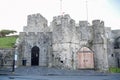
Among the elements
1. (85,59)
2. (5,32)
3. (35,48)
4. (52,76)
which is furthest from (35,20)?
(52,76)

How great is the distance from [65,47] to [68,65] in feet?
8.44

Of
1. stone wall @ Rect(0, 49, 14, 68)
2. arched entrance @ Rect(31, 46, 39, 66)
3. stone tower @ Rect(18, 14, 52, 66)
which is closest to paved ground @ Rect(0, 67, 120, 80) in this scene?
stone wall @ Rect(0, 49, 14, 68)

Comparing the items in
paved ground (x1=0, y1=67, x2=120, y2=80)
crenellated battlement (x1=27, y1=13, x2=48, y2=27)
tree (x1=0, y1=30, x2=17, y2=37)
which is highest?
crenellated battlement (x1=27, y1=13, x2=48, y2=27)

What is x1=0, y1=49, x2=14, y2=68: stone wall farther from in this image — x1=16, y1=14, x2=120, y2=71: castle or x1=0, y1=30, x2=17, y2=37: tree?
x1=0, y1=30, x2=17, y2=37: tree

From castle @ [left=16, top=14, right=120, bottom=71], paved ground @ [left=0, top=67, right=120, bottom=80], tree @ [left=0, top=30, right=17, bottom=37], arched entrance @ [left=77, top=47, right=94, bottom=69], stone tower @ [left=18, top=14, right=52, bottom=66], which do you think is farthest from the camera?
tree @ [left=0, top=30, right=17, bottom=37]

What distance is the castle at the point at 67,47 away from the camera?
30812mm

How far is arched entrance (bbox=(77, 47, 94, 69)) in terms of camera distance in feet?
104

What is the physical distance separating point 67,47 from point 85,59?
342cm

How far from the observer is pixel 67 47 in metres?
30.7

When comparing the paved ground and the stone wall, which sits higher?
the stone wall

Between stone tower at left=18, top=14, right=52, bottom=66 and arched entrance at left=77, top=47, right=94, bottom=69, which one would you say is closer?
arched entrance at left=77, top=47, right=94, bottom=69

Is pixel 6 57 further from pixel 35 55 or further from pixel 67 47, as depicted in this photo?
pixel 67 47

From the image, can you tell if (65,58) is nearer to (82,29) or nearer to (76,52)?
(76,52)

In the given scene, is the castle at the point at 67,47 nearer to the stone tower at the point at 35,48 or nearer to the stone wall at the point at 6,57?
the stone tower at the point at 35,48
